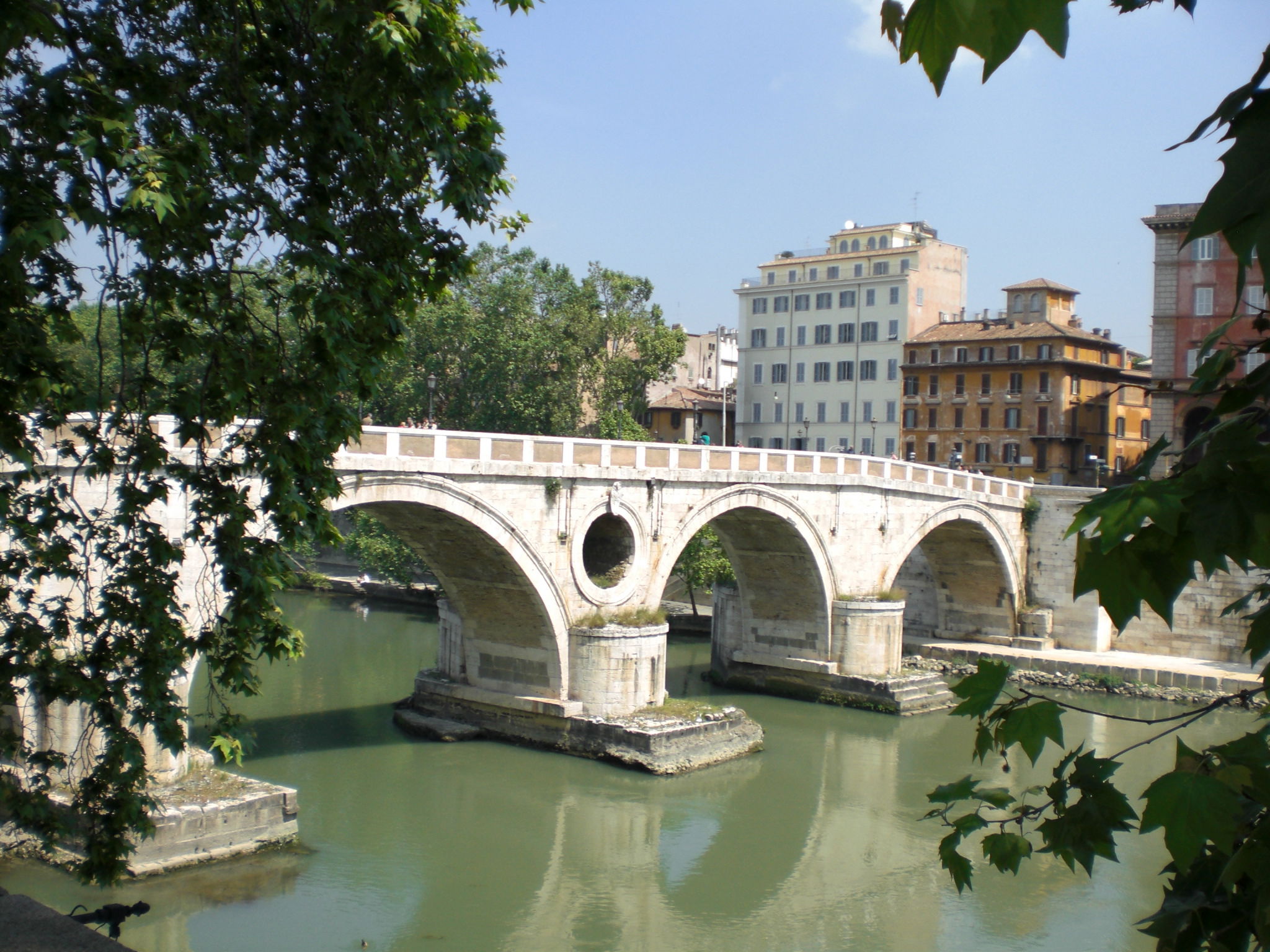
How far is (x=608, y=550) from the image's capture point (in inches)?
752

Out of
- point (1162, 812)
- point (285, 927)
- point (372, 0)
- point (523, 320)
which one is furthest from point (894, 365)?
point (1162, 812)

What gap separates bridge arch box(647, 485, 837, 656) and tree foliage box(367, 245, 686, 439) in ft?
34.0

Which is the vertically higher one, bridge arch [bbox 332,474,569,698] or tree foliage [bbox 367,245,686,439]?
tree foliage [bbox 367,245,686,439]

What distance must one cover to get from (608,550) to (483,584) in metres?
2.27

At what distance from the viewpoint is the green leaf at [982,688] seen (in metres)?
1.86

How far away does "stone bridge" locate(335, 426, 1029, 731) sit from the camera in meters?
16.5

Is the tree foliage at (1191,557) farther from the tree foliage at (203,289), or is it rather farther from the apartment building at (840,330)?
the apartment building at (840,330)

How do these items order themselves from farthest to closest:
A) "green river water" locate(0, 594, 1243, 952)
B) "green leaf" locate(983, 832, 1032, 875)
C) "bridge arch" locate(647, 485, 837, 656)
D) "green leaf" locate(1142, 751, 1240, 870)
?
1. "bridge arch" locate(647, 485, 837, 656)
2. "green river water" locate(0, 594, 1243, 952)
3. "green leaf" locate(983, 832, 1032, 875)
4. "green leaf" locate(1142, 751, 1240, 870)

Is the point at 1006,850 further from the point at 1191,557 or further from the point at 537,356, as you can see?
the point at 537,356

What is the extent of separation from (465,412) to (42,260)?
96.2 feet

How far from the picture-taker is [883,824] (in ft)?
49.3

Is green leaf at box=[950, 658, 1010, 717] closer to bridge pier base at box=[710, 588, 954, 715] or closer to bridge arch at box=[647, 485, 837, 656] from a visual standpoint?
bridge arch at box=[647, 485, 837, 656]

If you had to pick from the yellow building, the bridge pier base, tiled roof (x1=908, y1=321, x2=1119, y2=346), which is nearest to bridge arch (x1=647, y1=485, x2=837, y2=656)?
the bridge pier base

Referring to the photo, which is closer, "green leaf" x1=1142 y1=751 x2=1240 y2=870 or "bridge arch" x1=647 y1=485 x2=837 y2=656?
"green leaf" x1=1142 y1=751 x2=1240 y2=870
